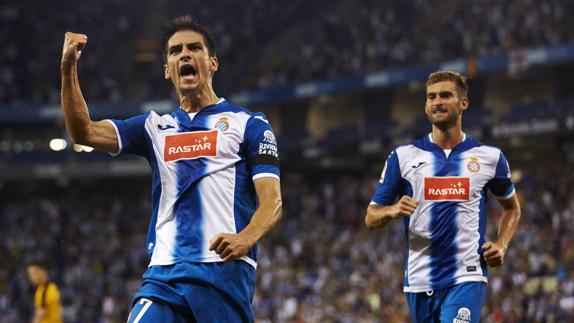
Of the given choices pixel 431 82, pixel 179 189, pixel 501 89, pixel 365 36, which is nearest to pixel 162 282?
pixel 179 189

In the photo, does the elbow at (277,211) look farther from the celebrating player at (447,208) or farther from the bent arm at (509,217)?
the bent arm at (509,217)

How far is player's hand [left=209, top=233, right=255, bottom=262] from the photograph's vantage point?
13.9 feet

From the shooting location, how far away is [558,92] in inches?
1209

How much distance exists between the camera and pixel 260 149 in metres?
4.79

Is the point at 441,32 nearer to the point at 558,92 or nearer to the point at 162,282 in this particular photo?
the point at 558,92

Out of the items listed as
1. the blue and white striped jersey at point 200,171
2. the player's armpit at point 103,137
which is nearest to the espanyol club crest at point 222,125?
the blue and white striped jersey at point 200,171

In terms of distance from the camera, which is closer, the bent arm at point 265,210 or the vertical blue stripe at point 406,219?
the bent arm at point 265,210

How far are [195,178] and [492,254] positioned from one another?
2893 mm

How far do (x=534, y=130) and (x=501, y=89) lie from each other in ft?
15.6

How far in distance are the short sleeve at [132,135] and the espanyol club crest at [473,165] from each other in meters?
3.12

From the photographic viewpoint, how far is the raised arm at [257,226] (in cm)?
425

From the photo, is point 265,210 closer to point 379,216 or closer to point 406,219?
point 379,216

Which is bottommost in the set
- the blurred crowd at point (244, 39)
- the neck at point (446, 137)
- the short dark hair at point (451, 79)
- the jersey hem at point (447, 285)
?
the jersey hem at point (447, 285)

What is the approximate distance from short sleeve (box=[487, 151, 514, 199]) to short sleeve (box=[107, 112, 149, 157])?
3291 millimetres
